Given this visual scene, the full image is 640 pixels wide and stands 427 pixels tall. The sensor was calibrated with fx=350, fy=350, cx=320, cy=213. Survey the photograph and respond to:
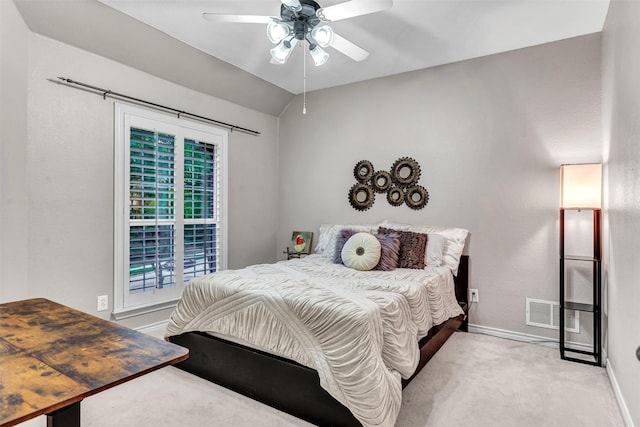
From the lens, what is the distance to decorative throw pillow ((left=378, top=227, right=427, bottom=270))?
3.08m

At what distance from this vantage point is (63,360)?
3.34ft

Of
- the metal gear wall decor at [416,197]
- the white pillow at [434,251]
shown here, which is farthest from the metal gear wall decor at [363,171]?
the white pillow at [434,251]

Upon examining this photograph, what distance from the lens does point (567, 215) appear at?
9.73ft

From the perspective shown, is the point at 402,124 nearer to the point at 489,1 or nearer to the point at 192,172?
the point at 489,1

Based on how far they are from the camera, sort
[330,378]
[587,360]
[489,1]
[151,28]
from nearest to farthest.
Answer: [330,378], [489,1], [587,360], [151,28]

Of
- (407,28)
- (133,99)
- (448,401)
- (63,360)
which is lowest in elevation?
(448,401)

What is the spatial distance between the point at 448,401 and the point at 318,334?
0.95m

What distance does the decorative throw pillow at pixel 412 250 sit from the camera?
3080 mm

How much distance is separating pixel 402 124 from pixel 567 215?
1780 mm

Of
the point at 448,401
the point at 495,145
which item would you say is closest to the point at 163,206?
the point at 448,401

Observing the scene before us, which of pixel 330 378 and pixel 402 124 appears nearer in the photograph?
pixel 330 378

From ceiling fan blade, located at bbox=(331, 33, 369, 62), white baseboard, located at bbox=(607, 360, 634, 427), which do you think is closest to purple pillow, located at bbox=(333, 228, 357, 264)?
ceiling fan blade, located at bbox=(331, 33, 369, 62)

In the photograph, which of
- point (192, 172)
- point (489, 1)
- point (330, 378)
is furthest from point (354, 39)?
point (330, 378)

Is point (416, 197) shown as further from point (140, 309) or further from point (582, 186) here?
point (140, 309)
